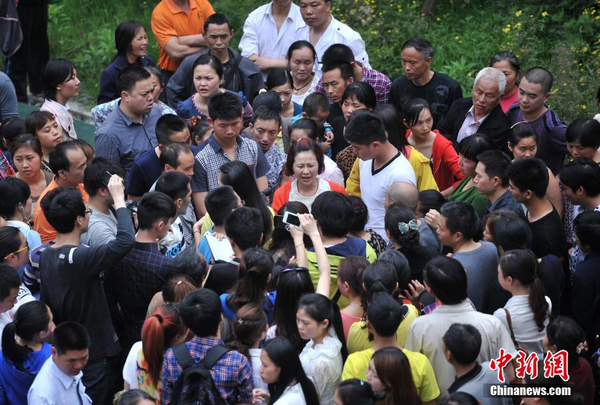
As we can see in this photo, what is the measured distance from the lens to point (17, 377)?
15.8 ft

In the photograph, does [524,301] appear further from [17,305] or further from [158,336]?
[17,305]

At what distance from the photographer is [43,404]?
182 inches

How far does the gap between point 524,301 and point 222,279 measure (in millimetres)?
1840

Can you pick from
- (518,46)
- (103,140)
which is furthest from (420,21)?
(103,140)

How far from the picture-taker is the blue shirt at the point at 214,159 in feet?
22.5

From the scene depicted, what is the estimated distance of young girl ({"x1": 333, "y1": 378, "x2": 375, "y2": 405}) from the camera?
13.3 feet

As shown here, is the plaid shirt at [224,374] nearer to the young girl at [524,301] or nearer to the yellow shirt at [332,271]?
the yellow shirt at [332,271]

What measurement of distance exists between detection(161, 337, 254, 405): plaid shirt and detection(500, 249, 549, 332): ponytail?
1.66 metres

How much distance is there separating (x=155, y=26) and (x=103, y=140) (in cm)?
282

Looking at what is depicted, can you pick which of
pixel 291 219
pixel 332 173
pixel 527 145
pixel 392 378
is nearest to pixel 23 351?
pixel 291 219

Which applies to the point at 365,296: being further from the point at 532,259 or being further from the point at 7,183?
the point at 7,183

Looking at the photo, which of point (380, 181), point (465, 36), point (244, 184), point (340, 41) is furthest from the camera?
point (465, 36)

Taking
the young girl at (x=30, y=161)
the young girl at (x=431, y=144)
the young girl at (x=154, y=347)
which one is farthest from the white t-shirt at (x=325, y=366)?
the young girl at (x=30, y=161)

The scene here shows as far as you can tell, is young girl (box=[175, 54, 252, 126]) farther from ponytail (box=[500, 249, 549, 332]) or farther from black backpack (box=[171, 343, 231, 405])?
black backpack (box=[171, 343, 231, 405])
